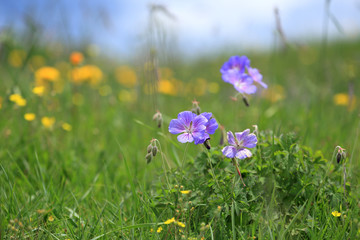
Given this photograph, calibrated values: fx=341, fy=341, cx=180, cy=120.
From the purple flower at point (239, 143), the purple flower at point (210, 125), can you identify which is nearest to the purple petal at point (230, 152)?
the purple flower at point (239, 143)

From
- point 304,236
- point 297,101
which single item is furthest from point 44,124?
point 297,101

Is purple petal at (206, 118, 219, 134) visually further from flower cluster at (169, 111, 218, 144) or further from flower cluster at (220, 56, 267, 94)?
flower cluster at (220, 56, 267, 94)

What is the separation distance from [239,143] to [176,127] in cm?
30

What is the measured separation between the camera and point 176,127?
1538 mm

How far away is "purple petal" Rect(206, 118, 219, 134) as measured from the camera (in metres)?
1.50

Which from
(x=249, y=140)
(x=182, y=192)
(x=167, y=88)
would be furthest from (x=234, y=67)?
(x=167, y=88)

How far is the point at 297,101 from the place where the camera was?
474 cm

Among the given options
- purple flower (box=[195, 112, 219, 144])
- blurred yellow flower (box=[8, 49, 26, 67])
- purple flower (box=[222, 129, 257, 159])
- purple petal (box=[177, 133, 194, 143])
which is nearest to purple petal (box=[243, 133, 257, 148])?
purple flower (box=[222, 129, 257, 159])

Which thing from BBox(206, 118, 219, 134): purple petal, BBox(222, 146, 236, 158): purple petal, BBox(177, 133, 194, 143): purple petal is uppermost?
BBox(206, 118, 219, 134): purple petal

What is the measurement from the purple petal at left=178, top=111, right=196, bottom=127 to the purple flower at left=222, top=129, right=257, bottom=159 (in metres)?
0.18

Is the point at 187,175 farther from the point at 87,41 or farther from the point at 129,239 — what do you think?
the point at 87,41

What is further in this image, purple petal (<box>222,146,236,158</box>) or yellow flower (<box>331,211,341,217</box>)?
yellow flower (<box>331,211,341,217</box>)

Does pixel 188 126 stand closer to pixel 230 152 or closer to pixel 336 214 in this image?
pixel 230 152

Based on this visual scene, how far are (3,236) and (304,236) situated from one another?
1406 millimetres
